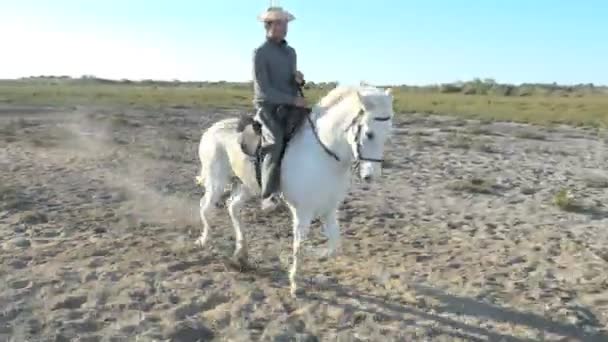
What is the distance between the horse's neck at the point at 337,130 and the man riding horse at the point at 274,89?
391mm

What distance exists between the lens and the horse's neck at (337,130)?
6.81 m

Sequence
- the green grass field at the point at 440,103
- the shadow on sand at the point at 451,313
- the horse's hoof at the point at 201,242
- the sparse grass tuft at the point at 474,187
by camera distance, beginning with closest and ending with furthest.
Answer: the shadow on sand at the point at 451,313 → the horse's hoof at the point at 201,242 → the sparse grass tuft at the point at 474,187 → the green grass field at the point at 440,103

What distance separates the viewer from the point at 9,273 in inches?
307

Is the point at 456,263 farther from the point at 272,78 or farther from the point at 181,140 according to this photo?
the point at 181,140

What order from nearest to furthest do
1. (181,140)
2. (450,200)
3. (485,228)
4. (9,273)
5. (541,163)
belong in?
(9,273), (485,228), (450,200), (541,163), (181,140)

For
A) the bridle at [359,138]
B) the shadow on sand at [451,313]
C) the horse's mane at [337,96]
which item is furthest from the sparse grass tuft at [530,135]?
the bridle at [359,138]

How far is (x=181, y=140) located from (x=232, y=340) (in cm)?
1671

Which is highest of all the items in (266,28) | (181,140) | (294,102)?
(266,28)

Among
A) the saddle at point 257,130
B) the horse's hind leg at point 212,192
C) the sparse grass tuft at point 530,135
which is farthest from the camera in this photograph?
the sparse grass tuft at point 530,135

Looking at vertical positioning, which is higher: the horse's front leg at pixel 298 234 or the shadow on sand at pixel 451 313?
the horse's front leg at pixel 298 234

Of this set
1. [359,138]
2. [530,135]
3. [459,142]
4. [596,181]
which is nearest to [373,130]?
[359,138]

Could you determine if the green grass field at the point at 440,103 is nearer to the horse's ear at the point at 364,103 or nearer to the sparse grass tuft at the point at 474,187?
the sparse grass tuft at the point at 474,187

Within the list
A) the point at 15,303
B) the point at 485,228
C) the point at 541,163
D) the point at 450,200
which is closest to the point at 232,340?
the point at 15,303

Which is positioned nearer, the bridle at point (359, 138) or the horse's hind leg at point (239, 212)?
the bridle at point (359, 138)
